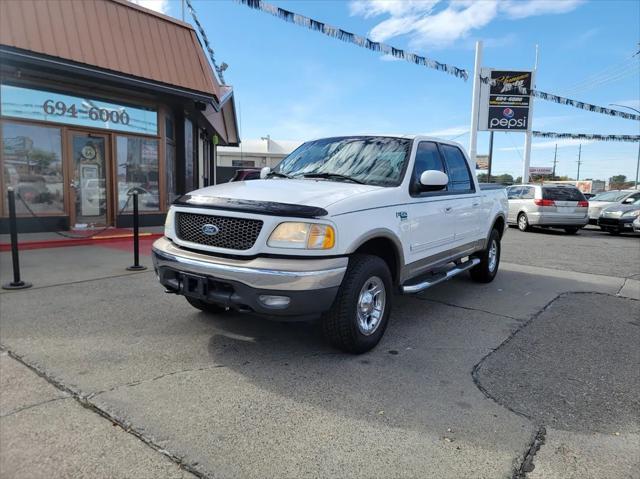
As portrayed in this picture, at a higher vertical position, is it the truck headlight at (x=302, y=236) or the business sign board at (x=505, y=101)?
the business sign board at (x=505, y=101)

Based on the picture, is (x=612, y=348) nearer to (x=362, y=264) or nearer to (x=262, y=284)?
(x=362, y=264)

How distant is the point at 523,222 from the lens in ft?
51.1

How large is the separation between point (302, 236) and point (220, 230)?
2.32 ft

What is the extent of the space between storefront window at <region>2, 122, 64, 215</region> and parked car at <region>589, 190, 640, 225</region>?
16.3 m

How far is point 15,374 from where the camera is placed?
3463 mm

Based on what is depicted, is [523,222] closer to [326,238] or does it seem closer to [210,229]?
[326,238]

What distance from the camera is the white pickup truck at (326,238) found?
3.39m

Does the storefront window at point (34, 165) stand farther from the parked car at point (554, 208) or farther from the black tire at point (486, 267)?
the parked car at point (554, 208)

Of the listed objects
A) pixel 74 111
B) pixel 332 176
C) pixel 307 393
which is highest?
pixel 74 111

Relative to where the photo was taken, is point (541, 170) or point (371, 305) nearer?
point (371, 305)

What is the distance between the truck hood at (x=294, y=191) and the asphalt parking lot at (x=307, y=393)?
131cm

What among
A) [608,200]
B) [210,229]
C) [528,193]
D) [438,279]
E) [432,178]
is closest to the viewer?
[210,229]

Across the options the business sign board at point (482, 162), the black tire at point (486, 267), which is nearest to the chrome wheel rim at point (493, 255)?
the black tire at point (486, 267)

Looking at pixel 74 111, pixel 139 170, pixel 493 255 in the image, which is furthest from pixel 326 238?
pixel 139 170
